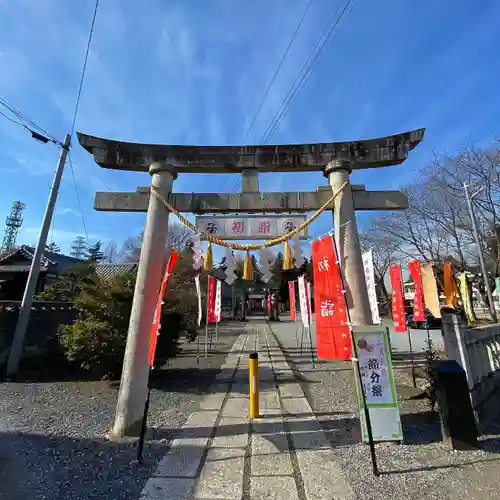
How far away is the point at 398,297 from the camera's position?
10.8 metres

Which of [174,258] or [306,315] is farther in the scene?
[306,315]

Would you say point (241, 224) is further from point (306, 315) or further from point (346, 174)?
point (306, 315)

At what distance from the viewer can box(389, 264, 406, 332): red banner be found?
10.7 meters

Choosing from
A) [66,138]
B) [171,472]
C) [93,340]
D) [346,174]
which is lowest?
[171,472]

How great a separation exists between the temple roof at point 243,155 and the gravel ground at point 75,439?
465cm

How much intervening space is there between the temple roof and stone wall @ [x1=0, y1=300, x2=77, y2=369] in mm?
7136

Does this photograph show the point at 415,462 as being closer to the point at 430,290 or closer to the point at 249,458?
the point at 249,458

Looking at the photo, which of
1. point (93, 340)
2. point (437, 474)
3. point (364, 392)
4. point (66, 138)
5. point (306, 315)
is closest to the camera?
point (437, 474)

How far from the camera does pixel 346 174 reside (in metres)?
5.60

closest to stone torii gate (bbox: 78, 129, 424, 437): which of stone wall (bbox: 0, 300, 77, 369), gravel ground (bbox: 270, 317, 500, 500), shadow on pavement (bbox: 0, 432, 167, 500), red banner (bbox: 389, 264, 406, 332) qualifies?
gravel ground (bbox: 270, 317, 500, 500)

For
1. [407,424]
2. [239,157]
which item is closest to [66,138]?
[239,157]

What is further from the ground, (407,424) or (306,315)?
(306,315)

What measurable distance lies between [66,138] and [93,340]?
7322mm

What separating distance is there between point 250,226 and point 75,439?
4451 mm
